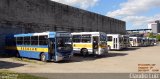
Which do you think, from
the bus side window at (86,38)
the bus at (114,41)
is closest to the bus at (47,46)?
the bus side window at (86,38)

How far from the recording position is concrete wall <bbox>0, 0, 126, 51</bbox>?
92.4 feet

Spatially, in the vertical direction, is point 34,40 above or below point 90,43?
above

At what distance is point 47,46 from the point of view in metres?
21.2

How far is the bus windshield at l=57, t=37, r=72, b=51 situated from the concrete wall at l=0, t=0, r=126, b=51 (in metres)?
8.15

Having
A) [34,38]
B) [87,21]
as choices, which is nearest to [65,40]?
[34,38]

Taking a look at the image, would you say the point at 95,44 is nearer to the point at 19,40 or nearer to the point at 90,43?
the point at 90,43

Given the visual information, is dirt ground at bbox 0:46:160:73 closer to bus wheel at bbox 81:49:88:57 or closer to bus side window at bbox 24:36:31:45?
bus side window at bbox 24:36:31:45

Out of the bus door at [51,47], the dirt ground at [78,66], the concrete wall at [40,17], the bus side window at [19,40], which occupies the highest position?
the concrete wall at [40,17]

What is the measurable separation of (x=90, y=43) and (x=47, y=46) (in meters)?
5.70

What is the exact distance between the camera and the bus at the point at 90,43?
25500mm

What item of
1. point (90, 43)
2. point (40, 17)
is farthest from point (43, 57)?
point (40, 17)

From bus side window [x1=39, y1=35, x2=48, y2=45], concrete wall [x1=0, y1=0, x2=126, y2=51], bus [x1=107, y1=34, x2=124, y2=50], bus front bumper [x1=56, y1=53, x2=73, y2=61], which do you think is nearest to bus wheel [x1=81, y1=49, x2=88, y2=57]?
bus front bumper [x1=56, y1=53, x2=73, y2=61]

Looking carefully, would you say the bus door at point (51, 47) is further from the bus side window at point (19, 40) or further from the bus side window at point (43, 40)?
the bus side window at point (19, 40)

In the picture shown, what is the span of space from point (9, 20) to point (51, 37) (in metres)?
9.09
